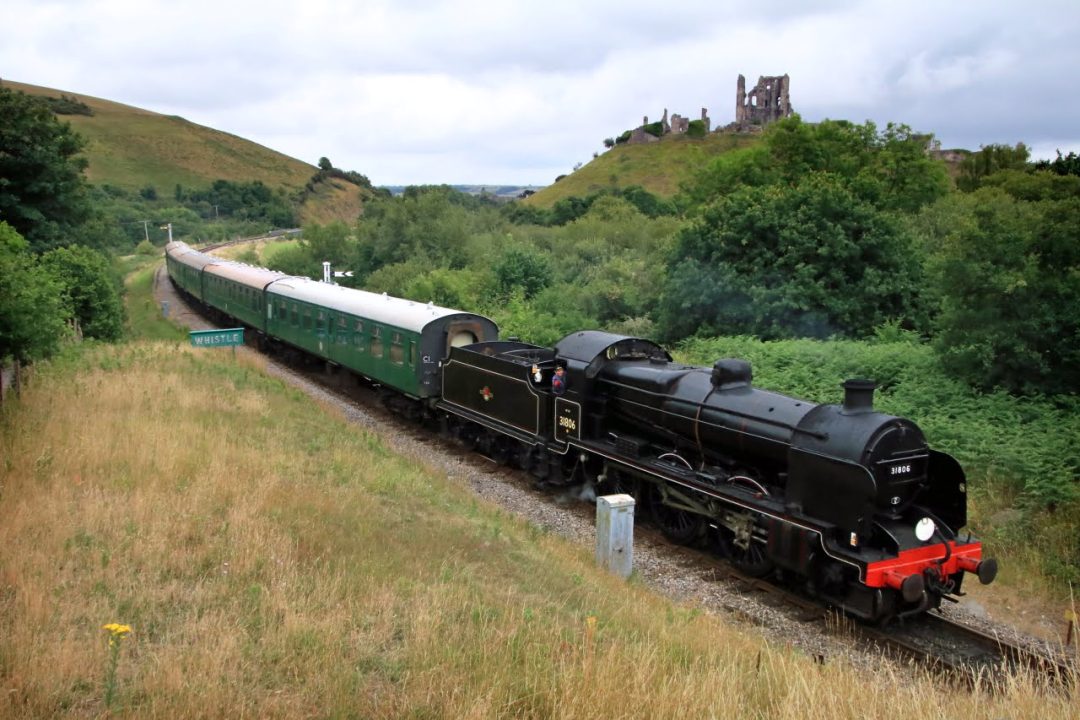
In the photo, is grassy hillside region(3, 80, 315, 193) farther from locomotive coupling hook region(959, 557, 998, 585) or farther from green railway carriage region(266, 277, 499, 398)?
locomotive coupling hook region(959, 557, 998, 585)

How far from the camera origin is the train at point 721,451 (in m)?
8.30

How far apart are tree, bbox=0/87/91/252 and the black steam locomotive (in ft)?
86.1

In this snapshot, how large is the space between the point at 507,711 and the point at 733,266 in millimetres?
19186

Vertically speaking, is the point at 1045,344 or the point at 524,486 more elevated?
the point at 1045,344

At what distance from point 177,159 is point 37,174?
107018 millimetres

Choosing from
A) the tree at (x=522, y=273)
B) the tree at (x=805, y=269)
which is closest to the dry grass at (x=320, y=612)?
the tree at (x=805, y=269)

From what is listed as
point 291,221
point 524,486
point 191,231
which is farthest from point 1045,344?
point 291,221

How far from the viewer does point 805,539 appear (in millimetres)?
8609

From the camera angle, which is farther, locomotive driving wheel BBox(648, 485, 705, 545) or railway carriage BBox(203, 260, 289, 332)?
railway carriage BBox(203, 260, 289, 332)

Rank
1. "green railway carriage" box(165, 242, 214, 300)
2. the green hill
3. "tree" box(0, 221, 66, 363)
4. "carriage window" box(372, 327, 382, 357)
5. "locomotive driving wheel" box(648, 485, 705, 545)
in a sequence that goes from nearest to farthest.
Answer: "tree" box(0, 221, 66, 363), "locomotive driving wheel" box(648, 485, 705, 545), "carriage window" box(372, 327, 382, 357), "green railway carriage" box(165, 242, 214, 300), the green hill

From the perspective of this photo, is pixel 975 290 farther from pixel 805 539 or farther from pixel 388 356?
pixel 388 356

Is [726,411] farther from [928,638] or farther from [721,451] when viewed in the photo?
[928,638]

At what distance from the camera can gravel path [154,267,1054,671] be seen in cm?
827

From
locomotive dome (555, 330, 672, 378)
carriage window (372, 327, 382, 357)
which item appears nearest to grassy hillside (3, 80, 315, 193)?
carriage window (372, 327, 382, 357)
